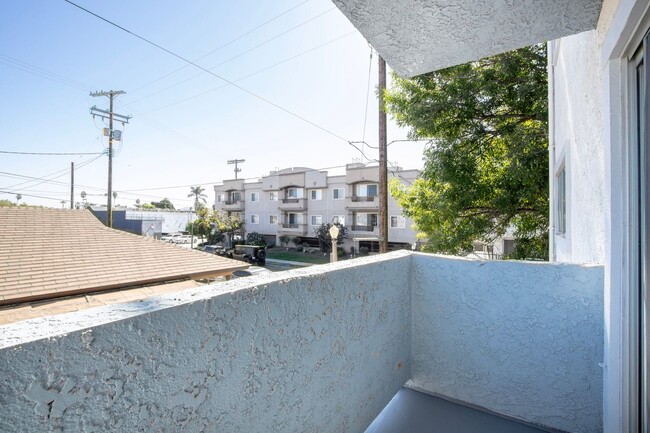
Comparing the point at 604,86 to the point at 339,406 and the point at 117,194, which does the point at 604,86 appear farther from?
the point at 117,194

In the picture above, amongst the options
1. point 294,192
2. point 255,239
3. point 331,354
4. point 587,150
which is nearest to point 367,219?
point 294,192

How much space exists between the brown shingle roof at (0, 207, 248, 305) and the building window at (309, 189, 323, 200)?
2220cm

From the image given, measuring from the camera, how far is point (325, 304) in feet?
5.89

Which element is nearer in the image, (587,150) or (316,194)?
(587,150)

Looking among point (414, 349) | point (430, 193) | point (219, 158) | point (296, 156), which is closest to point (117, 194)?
point (219, 158)

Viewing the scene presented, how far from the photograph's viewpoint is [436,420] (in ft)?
7.88

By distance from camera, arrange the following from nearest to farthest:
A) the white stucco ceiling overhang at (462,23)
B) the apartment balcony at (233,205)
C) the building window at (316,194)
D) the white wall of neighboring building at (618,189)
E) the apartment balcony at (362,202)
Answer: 1. the white wall of neighboring building at (618,189)
2. the white stucco ceiling overhang at (462,23)
3. the apartment balcony at (362,202)
4. the building window at (316,194)
5. the apartment balcony at (233,205)

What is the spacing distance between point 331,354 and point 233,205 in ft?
124

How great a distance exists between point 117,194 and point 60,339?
5296cm

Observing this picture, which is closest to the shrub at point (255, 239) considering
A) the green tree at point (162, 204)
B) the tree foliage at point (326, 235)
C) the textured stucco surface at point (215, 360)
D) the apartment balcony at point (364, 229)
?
the tree foliage at point (326, 235)

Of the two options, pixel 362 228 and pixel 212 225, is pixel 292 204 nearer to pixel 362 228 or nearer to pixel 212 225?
pixel 362 228

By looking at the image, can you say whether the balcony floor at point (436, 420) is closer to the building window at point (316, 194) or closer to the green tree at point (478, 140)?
the green tree at point (478, 140)

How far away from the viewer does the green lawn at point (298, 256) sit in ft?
88.2

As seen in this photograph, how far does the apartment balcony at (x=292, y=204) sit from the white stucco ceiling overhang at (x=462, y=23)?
2947 cm
